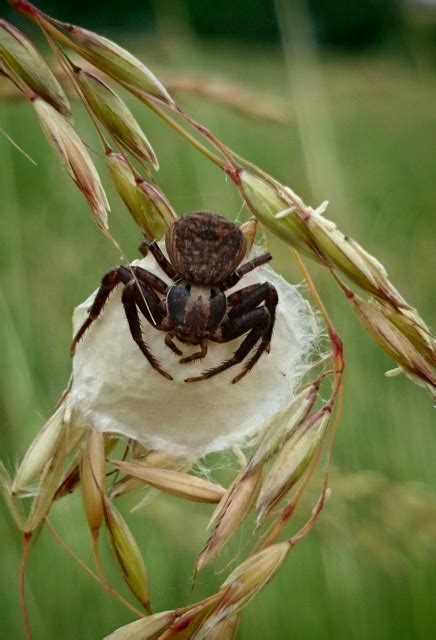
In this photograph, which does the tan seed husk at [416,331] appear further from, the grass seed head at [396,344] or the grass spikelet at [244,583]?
the grass spikelet at [244,583]

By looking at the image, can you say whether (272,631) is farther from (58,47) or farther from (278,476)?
(58,47)

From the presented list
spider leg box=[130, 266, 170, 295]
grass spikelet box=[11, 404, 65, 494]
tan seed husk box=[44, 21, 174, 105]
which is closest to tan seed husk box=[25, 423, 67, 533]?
grass spikelet box=[11, 404, 65, 494]

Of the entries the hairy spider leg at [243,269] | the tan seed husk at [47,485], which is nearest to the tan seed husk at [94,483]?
the tan seed husk at [47,485]

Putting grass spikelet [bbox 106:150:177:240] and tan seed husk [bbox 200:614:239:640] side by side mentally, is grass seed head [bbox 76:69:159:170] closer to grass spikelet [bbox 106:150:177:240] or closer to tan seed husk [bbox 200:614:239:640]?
grass spikelet [bbox 106:150:177:240]

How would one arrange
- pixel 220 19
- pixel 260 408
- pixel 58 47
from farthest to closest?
pixel 220 19, pixel 260 408, pixel 58 47

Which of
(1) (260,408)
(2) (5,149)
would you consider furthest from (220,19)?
(1) (260,408)

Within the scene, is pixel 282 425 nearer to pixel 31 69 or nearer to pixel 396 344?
pixel 396 344
